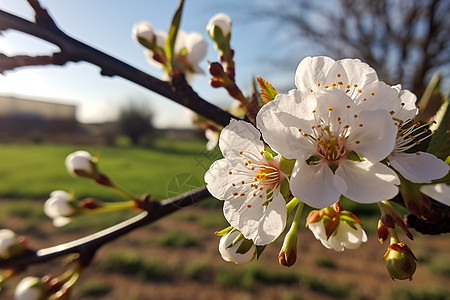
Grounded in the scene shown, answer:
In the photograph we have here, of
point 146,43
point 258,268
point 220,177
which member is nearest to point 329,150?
point 220,177

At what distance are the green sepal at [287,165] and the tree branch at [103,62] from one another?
0.56 ft

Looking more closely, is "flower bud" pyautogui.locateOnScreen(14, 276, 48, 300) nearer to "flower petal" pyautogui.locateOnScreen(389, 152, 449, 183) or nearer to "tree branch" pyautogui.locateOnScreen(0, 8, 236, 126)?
"tree branch" pyautogui.locateOnScreen(0, 8, 236, 126)

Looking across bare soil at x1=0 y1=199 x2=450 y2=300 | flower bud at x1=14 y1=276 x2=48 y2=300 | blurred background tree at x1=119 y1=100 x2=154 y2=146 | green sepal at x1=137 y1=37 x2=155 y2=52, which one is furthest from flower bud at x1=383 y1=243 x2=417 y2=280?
blurred background tree at x1=119 y1=100 x2=154 y2=146

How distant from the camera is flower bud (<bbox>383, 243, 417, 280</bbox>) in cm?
36

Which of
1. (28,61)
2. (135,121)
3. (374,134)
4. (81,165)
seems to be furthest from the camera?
(135,121)

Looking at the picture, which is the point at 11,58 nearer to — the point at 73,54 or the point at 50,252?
the point at 73,54

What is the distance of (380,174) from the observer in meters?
0.31

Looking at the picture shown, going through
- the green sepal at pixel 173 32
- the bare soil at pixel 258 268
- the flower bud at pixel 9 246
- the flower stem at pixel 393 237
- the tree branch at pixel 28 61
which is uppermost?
the tree branch at pixel 28 61

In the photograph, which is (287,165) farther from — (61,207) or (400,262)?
(61,207)

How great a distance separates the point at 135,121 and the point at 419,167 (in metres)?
13.2

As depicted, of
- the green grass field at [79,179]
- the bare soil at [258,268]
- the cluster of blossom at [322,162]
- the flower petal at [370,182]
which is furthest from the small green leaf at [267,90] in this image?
the green grass field at [79,179]

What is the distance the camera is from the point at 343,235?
1.52ft

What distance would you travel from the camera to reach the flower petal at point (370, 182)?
295 millimetres

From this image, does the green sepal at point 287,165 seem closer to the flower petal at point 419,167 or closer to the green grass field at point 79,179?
the flower petal at point 419,167
